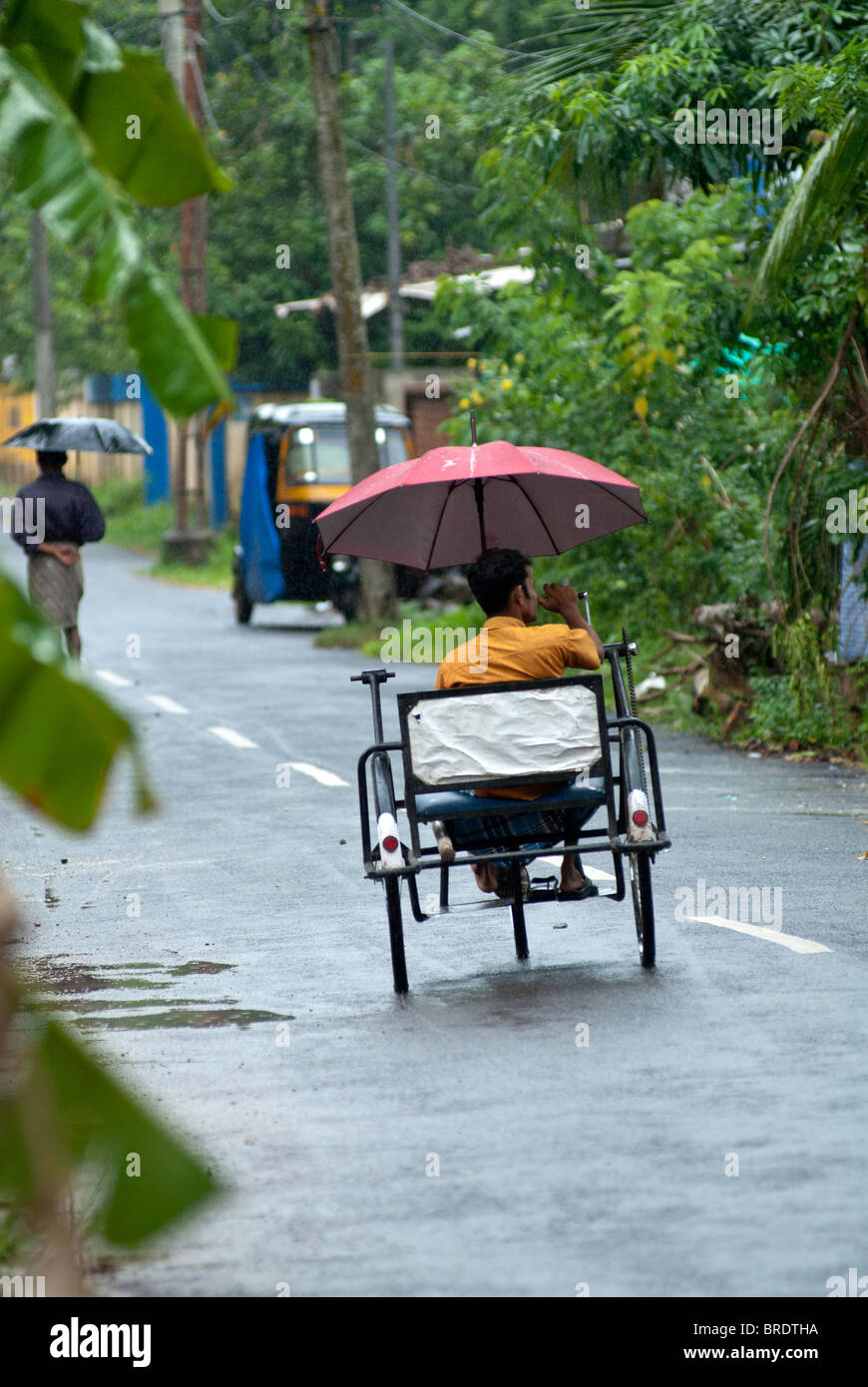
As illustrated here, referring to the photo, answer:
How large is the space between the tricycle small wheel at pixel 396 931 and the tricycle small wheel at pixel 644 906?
816 mm

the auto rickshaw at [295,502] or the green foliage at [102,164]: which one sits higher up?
the green foliage at [102,164]

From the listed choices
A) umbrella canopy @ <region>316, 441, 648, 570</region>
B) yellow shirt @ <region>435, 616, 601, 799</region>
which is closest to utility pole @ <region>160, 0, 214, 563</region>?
umbrella canopy @ <region>316, 441, 648, 570</region>

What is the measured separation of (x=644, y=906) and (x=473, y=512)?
6.44 ft

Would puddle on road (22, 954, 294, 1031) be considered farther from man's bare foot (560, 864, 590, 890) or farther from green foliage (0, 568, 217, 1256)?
green foliage (0, 568, 217, 1256)

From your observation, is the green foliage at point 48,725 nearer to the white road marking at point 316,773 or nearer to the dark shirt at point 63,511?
the white road marking at point 316,773

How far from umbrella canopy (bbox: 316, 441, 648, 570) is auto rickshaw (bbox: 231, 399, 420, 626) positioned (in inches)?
689

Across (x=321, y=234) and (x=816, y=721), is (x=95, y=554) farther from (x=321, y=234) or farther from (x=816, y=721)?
(x=816, y=721)

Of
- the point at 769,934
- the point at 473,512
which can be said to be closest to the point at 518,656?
the point at 473,512

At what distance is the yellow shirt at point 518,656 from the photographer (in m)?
7.59

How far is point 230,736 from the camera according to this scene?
610 inches

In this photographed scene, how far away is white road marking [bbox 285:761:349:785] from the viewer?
513 inches

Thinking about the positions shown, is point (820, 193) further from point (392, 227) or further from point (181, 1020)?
point (392, 227)

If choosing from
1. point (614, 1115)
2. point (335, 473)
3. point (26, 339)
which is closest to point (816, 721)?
point (614, 1115)

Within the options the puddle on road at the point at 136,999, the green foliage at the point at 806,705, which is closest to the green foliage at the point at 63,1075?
the puddle on road at the point at 136,999
